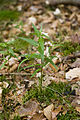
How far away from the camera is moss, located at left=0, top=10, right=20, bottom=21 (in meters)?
3.83

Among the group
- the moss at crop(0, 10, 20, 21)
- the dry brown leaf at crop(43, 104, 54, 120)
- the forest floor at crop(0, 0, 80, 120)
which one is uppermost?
the moss at crop(0, 10, 20, 21)

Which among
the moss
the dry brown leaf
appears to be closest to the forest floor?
the dry brown leaf

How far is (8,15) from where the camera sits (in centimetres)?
392

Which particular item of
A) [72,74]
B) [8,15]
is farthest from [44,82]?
[8,15]

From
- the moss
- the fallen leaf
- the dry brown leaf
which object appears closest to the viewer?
the dry brown leaf

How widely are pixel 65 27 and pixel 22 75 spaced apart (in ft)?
Answer: 4.96

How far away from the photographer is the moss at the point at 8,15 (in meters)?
3.83

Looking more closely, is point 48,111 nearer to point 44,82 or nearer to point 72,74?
point 44,82

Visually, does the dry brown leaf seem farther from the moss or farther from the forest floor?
the moss

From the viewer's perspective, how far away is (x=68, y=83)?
2.19 metres

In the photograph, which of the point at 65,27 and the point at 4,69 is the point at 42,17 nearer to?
the point at 65,27

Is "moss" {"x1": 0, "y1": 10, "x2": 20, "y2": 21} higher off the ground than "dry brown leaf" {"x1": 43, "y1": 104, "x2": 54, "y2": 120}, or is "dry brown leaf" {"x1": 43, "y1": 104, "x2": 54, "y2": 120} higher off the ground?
"moss" {"x1": 0, "y1": 10, "x2": 20, "y2": 21}

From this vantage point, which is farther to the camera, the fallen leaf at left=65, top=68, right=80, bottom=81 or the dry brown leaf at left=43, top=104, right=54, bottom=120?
the fallen leaf at left=65, top=68, right=80, bottom=81

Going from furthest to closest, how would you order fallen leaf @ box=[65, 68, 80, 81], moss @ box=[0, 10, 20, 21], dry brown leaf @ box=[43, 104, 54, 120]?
moss @ box=[0, 10, 20, 21] < fallen leaf @ box=[65, 68, 80, 81] < dry brown leaf @ box=[43, 104, 54, 120]
